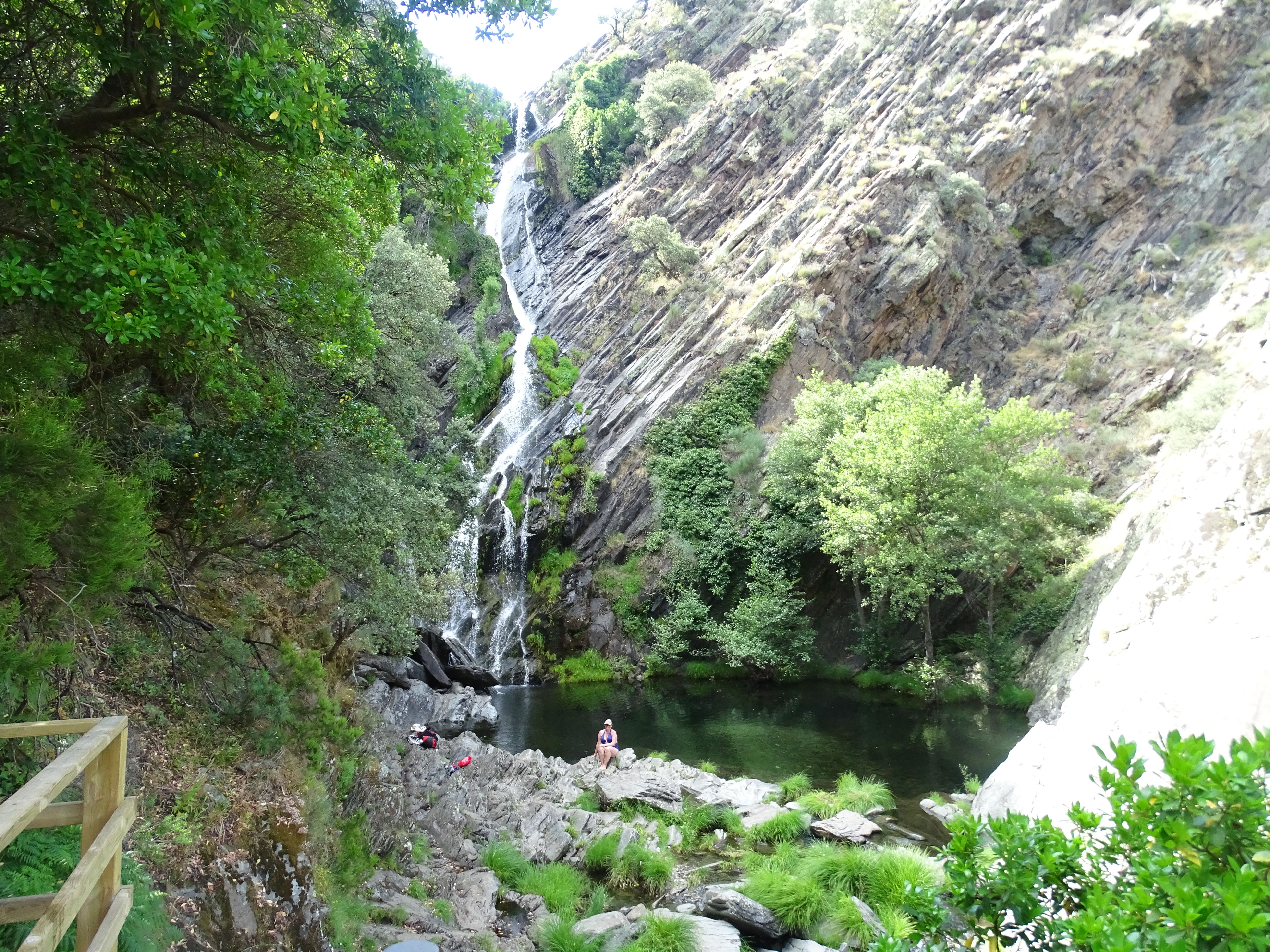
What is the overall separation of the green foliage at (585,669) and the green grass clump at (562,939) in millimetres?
20413

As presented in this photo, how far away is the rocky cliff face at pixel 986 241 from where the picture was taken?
1197 inches

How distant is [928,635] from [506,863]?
16926 millimetres

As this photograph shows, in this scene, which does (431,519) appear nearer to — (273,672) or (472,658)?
(273,672)

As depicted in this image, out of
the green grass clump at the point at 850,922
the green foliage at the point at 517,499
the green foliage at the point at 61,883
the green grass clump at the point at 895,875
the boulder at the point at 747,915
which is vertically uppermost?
the green foliage at the point at 61,883

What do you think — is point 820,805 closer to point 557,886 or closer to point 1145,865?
point 557,886

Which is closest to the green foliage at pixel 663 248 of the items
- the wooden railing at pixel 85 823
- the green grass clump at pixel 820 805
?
the green grass clump at pixel 820 805

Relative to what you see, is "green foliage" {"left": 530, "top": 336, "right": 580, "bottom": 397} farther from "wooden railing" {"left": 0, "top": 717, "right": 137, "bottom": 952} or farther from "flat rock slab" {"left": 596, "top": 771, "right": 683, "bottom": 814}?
"wooden railing" {"left": 0, "top": 717, "right": 137, "bottom": 952}

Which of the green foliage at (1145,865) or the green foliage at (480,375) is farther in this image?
the green foliage at (480,375)

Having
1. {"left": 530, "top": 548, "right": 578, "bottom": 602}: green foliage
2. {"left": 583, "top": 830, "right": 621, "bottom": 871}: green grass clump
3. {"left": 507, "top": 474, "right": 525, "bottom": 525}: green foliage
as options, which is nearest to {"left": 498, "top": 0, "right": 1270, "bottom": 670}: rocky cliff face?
{"left": 530, "top": 548, "right": 578, "bottom": 602}: green foliage

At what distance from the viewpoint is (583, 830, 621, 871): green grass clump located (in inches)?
413

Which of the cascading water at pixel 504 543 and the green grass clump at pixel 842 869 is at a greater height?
the cascading water at pixel 504 543

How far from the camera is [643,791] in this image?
13.4 metres

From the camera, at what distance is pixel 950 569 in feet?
75.2

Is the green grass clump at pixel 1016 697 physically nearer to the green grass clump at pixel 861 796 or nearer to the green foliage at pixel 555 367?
the green grass clump at pixel 861 796
